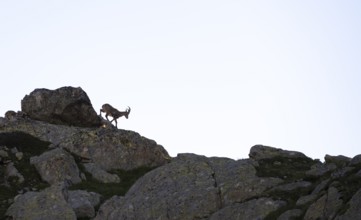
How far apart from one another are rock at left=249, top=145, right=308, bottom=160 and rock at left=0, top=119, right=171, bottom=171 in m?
8.25

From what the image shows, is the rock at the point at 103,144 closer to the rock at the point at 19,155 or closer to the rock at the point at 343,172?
the rock at the point at 19,155

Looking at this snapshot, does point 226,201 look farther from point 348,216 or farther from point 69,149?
point 69,149

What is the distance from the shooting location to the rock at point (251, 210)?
2440cm

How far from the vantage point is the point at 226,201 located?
27.7 m

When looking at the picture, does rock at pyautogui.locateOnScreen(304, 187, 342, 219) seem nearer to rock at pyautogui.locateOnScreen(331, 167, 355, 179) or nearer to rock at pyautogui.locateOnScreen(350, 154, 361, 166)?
rock at pyautogui.locateOnScreen(331, 167, 355, 179)

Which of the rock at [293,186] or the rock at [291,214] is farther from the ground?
the rock at [293,186]

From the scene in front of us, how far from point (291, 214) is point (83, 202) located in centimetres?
1422

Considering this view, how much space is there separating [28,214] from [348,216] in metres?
19.1

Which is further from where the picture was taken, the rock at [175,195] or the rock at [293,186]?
the rock at [175,195]

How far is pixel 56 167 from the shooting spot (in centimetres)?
3894

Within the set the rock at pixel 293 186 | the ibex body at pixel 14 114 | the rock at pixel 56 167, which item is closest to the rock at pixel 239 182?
the rock at pixel 293 186

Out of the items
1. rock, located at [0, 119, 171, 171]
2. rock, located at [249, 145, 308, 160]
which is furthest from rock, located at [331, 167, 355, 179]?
rock, located at [0, 119, 171, 171]

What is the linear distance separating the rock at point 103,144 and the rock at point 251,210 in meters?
18.7

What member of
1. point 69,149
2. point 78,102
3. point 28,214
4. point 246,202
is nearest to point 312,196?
point 246,202
